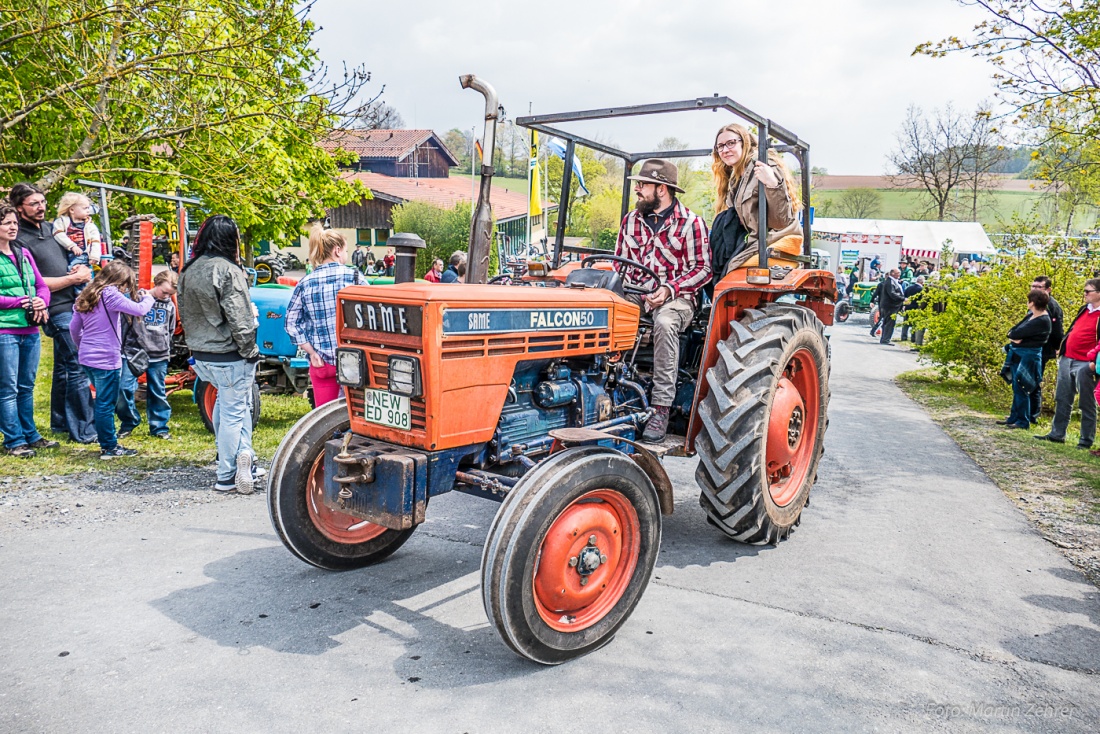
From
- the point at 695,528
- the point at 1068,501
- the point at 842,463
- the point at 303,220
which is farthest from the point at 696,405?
the point at 303,220

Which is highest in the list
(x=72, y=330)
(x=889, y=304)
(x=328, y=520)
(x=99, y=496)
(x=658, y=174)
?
(x=658, y=174)

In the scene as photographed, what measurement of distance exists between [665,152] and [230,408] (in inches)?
140

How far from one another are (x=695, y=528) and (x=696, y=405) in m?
0.93

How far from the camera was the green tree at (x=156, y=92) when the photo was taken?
7.20 metres

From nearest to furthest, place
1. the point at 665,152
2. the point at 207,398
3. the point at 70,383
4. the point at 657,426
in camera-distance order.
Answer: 1. the point at 657,426
2. the point at 665,152
3. the point at 70,383
4. the point at 207,398

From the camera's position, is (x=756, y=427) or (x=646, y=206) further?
(x=646, y=206)

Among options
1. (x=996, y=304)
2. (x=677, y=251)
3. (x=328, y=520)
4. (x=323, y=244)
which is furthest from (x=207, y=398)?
(x=996, y=304)

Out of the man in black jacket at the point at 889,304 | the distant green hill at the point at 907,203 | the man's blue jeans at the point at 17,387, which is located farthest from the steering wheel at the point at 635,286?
the distant green hill at the point at 907,203

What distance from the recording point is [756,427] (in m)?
4.11

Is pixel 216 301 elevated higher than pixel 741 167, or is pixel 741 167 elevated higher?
pixel 741 167

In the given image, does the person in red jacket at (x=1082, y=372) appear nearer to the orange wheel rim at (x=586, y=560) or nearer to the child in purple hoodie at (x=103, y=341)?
the orange wheel rim at (x=586, y=560)

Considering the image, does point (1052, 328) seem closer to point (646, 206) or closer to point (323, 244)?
point (646, 206)

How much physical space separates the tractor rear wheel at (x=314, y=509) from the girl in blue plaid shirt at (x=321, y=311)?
4.43ft

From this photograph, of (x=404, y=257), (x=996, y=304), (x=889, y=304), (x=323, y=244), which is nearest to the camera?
(x=404, y=257)
